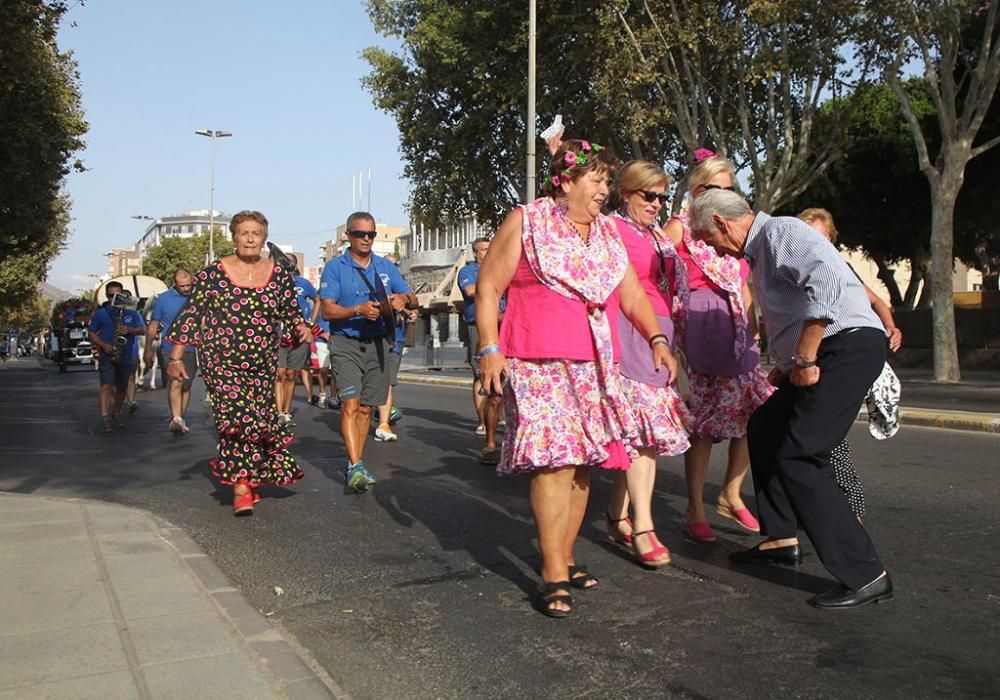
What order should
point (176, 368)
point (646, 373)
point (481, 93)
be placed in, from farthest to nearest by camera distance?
point (481, 93)
point (176, 368)
point (646, 373)

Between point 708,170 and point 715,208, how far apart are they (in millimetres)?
628

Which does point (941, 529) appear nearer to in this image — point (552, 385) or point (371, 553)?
point (552, 385)

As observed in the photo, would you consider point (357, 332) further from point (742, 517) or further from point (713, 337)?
point (742, 517)

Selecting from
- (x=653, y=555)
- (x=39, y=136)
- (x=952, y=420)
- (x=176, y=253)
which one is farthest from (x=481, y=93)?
(x=176, y=253)

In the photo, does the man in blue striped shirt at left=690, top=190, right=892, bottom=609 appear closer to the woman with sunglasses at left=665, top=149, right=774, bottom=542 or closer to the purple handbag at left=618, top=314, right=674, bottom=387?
the purple handbag at left=618, top=314, right=674, bottom=387

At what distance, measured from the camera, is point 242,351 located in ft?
20.4

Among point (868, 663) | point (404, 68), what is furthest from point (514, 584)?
point (404, 68)

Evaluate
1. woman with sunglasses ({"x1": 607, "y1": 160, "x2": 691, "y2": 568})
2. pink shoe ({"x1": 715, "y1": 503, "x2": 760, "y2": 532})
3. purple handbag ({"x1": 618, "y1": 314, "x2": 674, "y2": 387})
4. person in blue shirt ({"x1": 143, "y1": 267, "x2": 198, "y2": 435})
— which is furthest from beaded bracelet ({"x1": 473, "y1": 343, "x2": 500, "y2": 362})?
person in blue shirt ({"x1": 143, "y1": 267, "x2": 198, "y2": 435})

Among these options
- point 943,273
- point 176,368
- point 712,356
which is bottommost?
point 176,368

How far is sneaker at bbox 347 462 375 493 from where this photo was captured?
668cm

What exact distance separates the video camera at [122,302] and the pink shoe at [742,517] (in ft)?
29.5

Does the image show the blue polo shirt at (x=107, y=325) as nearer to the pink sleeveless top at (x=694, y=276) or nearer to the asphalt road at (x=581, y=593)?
the asphalt road at (x=581, y=593)

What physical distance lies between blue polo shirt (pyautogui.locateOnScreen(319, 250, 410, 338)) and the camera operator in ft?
18.6

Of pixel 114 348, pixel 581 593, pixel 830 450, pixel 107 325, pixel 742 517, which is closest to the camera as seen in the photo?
pixel 830 450
